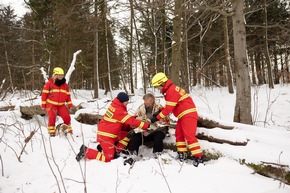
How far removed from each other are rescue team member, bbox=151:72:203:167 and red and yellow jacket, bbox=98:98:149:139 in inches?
17.3

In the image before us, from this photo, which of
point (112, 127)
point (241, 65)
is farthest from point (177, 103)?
point (241, 65)

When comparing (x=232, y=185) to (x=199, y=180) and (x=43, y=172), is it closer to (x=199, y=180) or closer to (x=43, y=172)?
(x=199, y=180)

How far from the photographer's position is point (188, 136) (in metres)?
4.22

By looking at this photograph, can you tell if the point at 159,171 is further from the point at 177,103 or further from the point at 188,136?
the point at 177,103

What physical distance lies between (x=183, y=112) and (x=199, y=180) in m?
1.34

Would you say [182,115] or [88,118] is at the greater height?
[182,115]

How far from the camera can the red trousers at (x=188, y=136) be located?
164 inches

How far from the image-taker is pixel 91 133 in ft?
20.2

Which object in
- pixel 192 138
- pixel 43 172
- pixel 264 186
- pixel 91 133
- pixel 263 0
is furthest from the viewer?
pixel 263 0

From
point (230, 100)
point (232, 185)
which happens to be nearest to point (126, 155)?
point (232, 185)

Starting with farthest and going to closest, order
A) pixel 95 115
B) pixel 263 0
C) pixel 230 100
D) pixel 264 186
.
A: pixel 263 0 → pixel 230 100 → pixel 95 115 → pixel 264 186

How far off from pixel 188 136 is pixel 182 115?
41 centimetres

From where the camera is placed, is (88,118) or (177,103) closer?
(177,103)

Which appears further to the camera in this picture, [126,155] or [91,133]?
[91,133]
